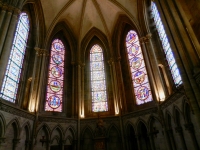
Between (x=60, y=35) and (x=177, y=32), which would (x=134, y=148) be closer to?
(x=177, y=32)

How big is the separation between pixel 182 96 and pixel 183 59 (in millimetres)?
2308

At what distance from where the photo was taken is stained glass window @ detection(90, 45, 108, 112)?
1487 cm

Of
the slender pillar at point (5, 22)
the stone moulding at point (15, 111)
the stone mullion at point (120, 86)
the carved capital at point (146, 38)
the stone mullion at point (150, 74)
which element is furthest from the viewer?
the stone mullion at point (120, 86)

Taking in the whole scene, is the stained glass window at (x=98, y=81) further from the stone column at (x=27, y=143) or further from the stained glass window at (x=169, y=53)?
the stained glass window at (x=169, y=53)

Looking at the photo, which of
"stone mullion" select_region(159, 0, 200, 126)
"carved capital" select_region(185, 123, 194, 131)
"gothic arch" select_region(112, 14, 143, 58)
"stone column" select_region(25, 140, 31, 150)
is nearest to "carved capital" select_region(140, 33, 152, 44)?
"gothic arch" select_region(112, 14, 143, 58)

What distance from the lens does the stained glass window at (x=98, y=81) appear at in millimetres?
14867

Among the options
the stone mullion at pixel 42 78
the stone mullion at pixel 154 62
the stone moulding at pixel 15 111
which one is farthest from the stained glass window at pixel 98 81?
the stone moulding at pixel 15 111

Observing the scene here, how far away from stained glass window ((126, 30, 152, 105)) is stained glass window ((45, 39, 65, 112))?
6.42 meters

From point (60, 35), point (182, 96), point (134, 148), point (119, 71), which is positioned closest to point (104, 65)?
point (119, 71)

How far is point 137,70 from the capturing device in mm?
14453

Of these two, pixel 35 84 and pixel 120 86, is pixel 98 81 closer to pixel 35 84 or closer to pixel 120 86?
pixel 120 86

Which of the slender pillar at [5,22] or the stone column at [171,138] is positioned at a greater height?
the slender pillar at [5,22]

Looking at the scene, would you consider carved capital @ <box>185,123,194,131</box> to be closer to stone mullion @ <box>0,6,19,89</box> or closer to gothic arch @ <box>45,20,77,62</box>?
stone mullion @ <box>0,6,19,89</box>

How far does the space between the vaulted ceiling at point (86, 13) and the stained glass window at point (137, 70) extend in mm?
2233
